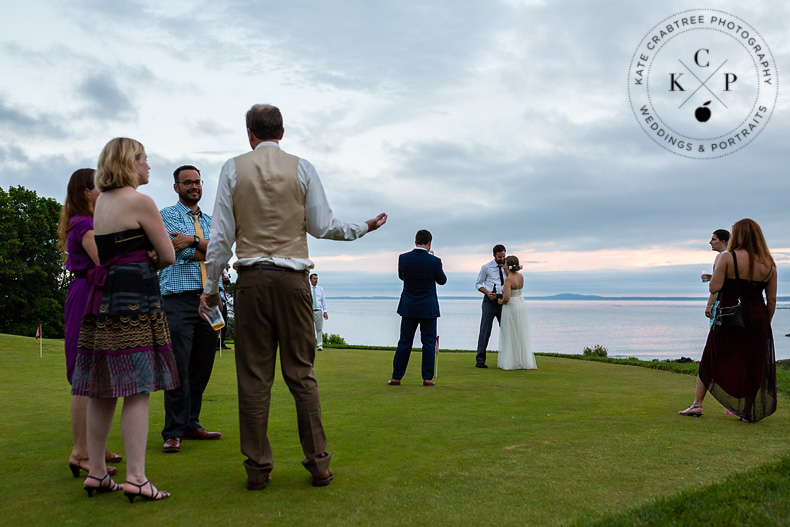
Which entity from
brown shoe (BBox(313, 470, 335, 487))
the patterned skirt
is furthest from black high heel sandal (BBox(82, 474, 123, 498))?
brown shoe (BBox(313, 470, 335, 487))

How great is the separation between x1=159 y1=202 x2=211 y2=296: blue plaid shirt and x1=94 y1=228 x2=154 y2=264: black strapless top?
1309mm

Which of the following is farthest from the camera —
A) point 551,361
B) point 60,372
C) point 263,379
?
point 551,361

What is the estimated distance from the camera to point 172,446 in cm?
487

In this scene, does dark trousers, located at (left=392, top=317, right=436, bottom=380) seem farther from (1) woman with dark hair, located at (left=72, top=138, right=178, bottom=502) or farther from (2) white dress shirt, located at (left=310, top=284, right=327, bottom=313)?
(2) white dress shirt, located at (left=310, top=284, right=327, bottom=313)

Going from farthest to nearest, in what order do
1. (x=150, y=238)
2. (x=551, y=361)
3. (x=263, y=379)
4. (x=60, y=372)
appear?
(x=551, y=361), (x=60, y=372), (x=263, y=379), (x=150, y=238)

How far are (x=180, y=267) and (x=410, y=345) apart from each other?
4305 mm

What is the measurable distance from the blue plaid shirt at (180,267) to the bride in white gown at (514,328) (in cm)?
661

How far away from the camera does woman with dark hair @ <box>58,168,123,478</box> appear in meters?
4.16

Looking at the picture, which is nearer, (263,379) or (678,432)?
(263,379)

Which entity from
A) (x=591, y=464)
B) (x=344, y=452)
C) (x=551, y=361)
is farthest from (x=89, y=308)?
(x=551, y=361)

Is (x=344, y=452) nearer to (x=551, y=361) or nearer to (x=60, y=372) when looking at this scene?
(x=60, y=372)

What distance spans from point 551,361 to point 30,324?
3378 cm

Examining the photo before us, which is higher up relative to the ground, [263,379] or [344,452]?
[263,379]

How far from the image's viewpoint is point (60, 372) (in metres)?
9.73
